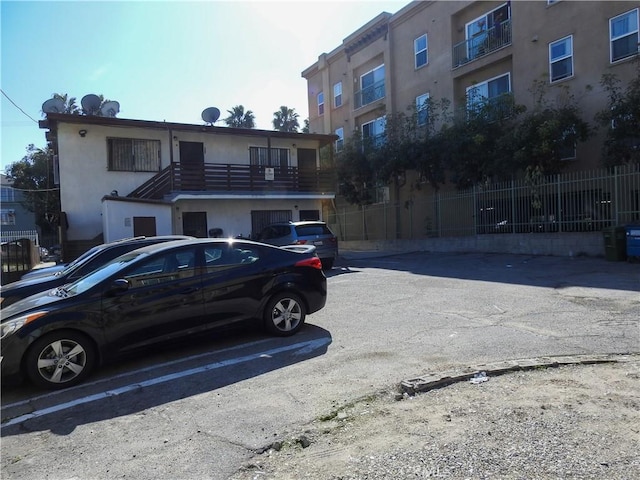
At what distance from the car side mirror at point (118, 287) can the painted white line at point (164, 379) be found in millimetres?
1075

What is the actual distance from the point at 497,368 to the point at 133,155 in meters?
19.0

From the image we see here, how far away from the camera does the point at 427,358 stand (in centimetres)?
509

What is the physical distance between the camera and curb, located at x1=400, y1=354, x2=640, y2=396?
4.19 meters

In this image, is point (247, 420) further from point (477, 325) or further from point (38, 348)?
point (477, 325)

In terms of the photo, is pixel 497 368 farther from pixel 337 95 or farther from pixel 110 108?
pixel 337 95

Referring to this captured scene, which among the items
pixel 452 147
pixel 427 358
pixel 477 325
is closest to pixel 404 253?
pixel 452 147

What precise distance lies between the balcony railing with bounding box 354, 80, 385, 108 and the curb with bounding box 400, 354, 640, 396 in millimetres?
23809

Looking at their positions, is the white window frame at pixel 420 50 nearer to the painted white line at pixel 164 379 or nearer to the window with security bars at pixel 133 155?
the window with security bars at pixel 133 155

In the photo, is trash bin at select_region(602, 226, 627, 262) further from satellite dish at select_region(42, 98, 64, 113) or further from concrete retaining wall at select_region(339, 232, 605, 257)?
satellite dish at select_region(42, 98, 64, 113)

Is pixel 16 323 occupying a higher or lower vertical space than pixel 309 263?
lower

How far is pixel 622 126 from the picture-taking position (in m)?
14.0

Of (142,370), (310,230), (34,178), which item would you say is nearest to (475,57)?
(310,230)

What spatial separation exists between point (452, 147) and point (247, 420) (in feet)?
54.5

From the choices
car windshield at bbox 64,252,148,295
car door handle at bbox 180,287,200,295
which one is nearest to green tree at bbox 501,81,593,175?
car door handle at bbox 180,287,200,295
